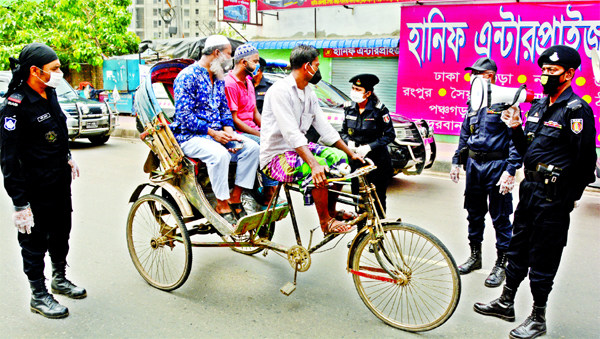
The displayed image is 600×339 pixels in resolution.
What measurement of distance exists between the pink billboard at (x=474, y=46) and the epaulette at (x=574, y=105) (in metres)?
8.27

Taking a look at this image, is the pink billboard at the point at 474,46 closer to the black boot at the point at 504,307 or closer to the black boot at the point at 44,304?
the black boot at the point at 504,307

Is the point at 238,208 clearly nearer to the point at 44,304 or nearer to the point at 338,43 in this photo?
the point at 44,304

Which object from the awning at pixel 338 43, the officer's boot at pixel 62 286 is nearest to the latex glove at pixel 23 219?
the officer's boot at pixel 62 286

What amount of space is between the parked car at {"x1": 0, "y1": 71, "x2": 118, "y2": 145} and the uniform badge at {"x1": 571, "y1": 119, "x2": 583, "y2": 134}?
33.4 feet

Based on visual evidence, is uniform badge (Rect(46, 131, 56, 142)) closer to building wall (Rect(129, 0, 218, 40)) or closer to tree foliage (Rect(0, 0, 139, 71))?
tree foliage (Rect(0, 0, 139, 71))

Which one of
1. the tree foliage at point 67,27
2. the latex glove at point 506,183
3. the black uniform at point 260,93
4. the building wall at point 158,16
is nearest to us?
the latex glove at point 506,183

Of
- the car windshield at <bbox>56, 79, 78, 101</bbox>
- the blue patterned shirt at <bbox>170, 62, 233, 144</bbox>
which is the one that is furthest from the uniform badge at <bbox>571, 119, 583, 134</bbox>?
the car windshield at <bbox>56, 79, 78, 101</bbox>

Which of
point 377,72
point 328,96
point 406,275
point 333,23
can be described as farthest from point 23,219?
point 333,23

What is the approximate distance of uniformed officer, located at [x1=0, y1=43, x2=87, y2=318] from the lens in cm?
316

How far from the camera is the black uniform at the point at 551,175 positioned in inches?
119

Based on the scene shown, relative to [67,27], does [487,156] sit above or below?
below

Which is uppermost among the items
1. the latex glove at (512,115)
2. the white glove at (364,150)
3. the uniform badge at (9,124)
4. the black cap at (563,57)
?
the black cap at (563,57)

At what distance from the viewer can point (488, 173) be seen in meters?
4.07

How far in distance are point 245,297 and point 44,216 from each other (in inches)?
60.7
